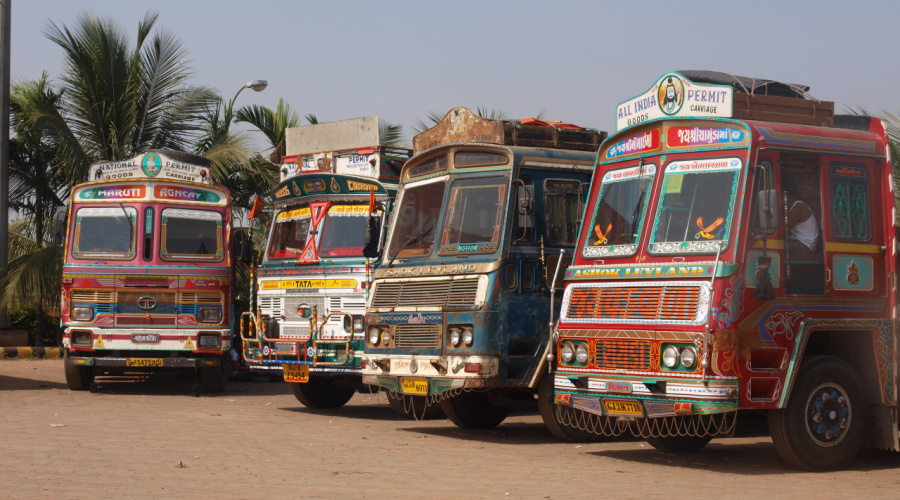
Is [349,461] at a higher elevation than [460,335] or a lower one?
lower

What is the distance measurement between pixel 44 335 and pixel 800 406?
2208 centimetres

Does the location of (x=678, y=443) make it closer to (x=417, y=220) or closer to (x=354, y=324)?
(x=417, y=220)

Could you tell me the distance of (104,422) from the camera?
42.8 feet

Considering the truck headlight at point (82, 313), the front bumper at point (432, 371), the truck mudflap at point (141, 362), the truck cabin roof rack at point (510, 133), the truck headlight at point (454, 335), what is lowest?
the truck mudflap at point (141, 362)

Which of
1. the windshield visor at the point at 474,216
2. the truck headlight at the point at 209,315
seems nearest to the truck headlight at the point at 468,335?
the windshield visor at the point at 474,216

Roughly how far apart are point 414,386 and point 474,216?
1.89 meters

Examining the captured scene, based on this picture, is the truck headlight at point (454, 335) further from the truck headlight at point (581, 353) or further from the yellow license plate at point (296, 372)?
the yellow license plate at point (296, 372)

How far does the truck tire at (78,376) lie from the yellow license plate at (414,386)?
7739 millimetres

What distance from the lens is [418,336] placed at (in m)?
11.9

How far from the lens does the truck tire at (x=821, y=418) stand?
923cm

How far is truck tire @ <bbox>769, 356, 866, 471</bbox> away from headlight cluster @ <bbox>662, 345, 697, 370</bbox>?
0.86 m

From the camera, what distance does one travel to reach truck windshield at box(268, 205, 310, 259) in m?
14.9

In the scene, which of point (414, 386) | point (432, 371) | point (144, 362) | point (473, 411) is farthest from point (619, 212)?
point (144, 362)

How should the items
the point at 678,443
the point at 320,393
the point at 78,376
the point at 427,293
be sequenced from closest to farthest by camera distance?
the point at 678,443 → the point at 427,293 → the point at 320,393 → the point at 78,376
